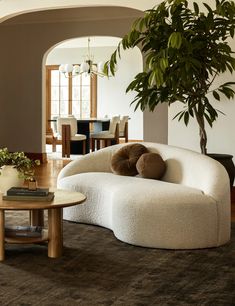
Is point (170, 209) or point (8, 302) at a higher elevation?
point (170, 209)

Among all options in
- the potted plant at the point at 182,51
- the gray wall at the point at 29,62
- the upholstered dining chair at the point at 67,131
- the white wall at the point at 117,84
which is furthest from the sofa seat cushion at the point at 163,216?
the white wall at the point at 117,84

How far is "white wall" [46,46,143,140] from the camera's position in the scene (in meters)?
15.4

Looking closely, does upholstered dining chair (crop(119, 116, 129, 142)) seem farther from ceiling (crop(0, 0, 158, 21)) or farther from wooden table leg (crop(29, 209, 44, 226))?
wooden table leg (crop(29, 209, 44, 226))

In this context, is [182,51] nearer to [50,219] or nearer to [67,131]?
[50,219]

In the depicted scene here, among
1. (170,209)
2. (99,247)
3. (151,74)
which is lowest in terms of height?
(99,247)

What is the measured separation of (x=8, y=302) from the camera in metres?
3.29

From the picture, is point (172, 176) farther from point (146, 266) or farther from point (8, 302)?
point (8, 302)

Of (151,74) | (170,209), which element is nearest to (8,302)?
(170,209)

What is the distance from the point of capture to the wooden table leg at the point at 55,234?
4.26 meters

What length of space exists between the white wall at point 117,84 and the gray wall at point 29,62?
180 inches

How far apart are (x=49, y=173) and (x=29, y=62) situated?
8.93 feet

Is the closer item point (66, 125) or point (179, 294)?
point (179, 294)

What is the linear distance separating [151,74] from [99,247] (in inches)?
68.6

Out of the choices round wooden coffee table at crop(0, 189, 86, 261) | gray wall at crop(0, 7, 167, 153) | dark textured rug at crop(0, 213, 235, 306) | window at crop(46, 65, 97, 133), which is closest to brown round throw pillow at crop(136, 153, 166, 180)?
dark textured rug at crop(0, 213, 235, 306)
